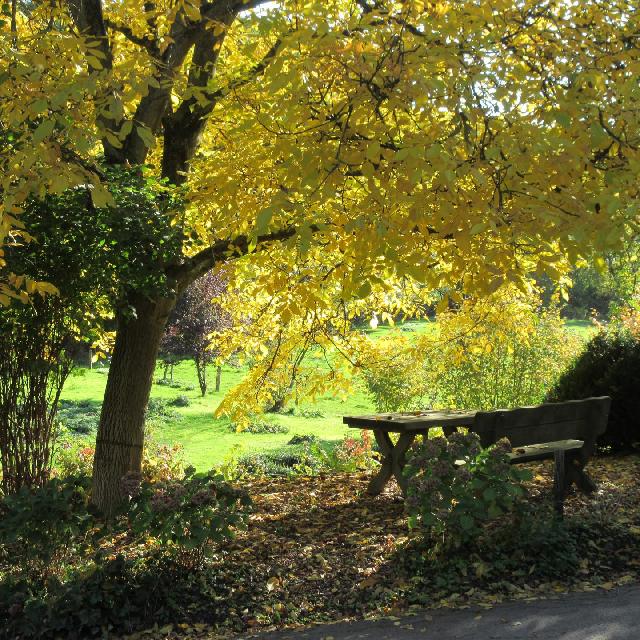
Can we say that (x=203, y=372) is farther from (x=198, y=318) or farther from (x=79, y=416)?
(x=79, y=416)

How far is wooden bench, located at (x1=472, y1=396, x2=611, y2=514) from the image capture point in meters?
5.89

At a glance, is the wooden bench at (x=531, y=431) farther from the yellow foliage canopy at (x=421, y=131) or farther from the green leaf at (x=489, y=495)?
the yellow foliage canopy at (x=421, y=131)

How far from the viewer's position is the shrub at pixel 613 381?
328 inches

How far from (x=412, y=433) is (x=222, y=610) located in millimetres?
2768

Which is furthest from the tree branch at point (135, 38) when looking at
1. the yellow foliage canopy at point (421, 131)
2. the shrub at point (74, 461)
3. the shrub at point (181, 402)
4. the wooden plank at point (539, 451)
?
the shrub at point (181, 402)

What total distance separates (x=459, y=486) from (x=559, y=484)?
3.73 ft

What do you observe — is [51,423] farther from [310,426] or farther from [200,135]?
[310,426]

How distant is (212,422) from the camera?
61.4ft

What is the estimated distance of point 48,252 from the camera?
6141 mm

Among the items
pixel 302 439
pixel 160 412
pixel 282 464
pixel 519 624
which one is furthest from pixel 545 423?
pixel 160 412

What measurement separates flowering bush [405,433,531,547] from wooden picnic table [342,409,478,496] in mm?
1568

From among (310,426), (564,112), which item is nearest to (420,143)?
(564,112)

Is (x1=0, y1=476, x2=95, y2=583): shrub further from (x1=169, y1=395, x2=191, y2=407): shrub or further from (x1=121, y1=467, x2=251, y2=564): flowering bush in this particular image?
(x1=169, y1=395, x2=191, y2=407): shrub

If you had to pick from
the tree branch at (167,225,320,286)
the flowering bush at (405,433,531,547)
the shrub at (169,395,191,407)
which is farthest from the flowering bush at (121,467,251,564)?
the shrub at (169,395,191,407)
